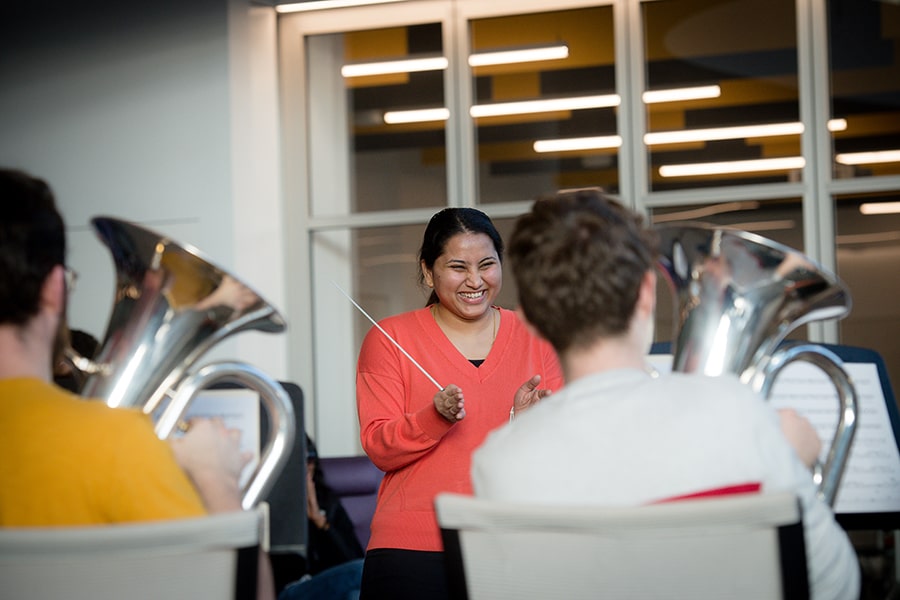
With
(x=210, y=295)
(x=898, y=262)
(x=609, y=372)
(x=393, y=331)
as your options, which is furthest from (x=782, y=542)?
(x=898, y=262)

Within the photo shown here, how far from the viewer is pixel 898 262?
4883 millimetres

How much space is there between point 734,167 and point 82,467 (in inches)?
170

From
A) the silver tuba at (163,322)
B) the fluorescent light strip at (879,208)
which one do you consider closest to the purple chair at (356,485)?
the fluorescent light strip at (879,208)

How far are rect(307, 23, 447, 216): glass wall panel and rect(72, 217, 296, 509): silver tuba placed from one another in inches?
157

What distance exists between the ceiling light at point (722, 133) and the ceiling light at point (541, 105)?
0.26 m

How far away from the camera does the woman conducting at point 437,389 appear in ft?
7.07

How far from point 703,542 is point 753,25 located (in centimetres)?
439

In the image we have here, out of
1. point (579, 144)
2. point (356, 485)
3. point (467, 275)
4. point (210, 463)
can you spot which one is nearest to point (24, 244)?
point (210, 463)

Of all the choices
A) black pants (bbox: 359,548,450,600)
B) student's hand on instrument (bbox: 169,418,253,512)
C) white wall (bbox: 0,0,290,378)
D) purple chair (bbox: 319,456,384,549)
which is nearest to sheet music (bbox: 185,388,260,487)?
black pants (bbox: 359,548,450,600)

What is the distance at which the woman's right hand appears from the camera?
2029mm

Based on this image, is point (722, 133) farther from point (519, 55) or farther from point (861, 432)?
point (861, 432)

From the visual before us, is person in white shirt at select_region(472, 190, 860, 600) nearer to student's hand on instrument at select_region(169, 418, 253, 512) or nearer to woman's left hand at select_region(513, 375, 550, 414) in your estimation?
student's hand on instrument at select_region(169, 418, 253, 512)

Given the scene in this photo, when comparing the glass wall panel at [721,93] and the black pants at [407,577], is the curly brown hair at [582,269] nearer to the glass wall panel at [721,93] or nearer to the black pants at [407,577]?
the black pants at [407,577]

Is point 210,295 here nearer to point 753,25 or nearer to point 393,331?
point 393,331
